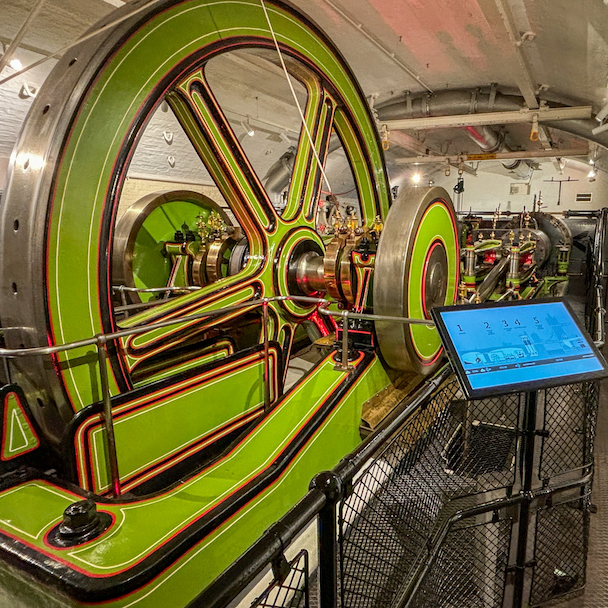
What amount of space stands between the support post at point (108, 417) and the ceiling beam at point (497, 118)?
664 cm

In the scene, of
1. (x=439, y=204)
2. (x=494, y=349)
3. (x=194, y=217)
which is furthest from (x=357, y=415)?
(x=194, y=217)

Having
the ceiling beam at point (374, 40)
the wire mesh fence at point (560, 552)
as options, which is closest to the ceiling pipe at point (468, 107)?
the ceiling beam at point (374, 40)

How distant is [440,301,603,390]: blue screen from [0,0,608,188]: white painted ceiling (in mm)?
3305

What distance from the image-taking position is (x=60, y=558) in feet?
3.58

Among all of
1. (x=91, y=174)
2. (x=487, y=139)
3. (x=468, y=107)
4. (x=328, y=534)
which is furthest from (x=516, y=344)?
(x=487, y=139)

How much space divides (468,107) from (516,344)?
6.52m

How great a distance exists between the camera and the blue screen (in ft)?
4.63

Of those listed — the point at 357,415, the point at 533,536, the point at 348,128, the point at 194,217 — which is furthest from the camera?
the point at 194,217

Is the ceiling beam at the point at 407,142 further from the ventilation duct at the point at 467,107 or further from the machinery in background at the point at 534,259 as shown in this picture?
the machinery in background at the point at 534,259

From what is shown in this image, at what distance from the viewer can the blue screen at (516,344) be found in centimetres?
141

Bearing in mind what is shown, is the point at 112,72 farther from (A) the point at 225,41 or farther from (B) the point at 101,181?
(A) the point at 225,41

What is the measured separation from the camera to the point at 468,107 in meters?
6.90

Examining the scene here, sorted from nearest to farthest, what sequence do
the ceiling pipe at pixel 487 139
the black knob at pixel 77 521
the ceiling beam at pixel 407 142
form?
the black knob at pixel 77 521
the ceiling pipe at pixel 487 139
the ceiling beam at pixel 407 142

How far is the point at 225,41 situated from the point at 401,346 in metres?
1.74
